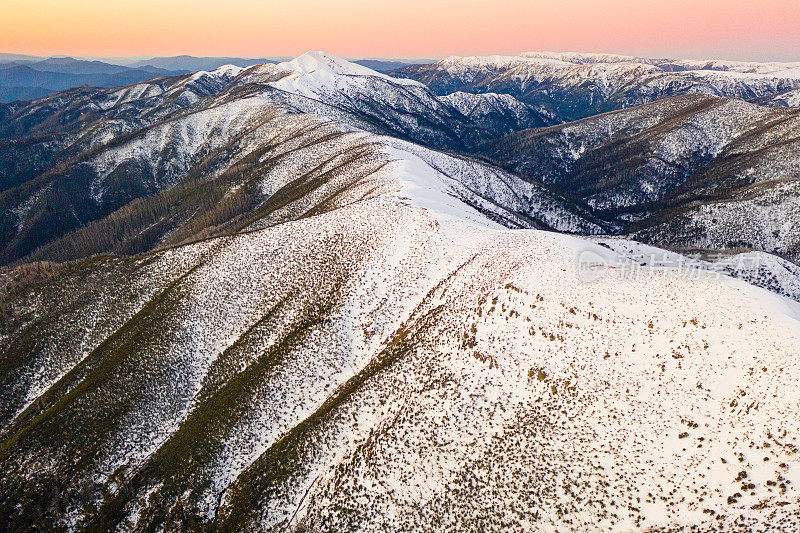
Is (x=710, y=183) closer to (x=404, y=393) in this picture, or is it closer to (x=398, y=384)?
(x=398, y=384)

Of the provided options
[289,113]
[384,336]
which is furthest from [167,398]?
[289,113]

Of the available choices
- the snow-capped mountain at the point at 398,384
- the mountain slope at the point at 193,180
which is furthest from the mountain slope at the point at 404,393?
the mountain slope at the point at 193,180

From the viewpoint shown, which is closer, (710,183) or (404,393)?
(404,393)

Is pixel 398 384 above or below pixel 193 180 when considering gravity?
below

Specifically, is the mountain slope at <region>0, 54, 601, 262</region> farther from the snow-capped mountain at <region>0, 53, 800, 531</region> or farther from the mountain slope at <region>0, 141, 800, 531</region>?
the mountain slope at <region>0, 141, 800, 531</region>

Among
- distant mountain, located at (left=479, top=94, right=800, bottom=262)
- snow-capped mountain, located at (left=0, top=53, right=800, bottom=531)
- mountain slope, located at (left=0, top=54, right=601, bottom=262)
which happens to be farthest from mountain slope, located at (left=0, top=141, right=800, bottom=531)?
distant mountain, located at (left=479, top=94, right=800, bottom=262)

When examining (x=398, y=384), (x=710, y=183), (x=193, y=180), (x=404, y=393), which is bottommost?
(x=404, y=393)

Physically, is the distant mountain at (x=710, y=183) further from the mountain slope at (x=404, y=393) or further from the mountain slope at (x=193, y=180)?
the mountain slope at (x=404, y=393)

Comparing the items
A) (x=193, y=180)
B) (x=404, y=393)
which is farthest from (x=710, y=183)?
(x=193, y=180)

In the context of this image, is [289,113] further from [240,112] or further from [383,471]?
[383,471]
